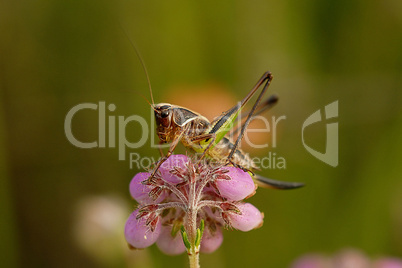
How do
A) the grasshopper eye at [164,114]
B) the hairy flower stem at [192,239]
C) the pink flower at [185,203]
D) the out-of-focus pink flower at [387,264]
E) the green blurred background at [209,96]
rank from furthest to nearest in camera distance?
the green blurred background at [209,96]
the out-of-focus pink flower at [387,264]
the grasshopper eye at [164,114]
the pink flower at [185,203]
the hairy flower stem at [192,239]

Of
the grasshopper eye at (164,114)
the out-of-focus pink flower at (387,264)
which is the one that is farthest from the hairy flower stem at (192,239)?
the out-of-focus pink flower at (387,264)

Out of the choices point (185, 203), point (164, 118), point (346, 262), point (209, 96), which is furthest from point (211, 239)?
point (209, 96)

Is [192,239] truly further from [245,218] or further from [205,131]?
[205,131]

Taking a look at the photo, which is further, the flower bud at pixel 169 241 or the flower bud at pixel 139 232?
the flower bud at pixel 169 241

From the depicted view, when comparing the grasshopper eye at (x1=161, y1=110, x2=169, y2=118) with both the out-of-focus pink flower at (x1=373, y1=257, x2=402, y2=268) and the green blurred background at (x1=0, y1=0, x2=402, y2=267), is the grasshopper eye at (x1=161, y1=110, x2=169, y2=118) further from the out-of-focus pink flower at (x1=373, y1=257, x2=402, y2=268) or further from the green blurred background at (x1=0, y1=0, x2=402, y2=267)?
the green blurred background at (x1=0, y1=0, x2=402, y2=267)

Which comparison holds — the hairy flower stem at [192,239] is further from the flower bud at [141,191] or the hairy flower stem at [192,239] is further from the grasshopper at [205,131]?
the grasshopper at [205,131]

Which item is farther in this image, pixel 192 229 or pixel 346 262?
pixel 346 262

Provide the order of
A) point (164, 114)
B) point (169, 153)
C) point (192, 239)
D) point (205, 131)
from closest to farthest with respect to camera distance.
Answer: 1. point (192, 239)
2. point (169, 153)
3. point (164, 114)
4. point (205, 131)
